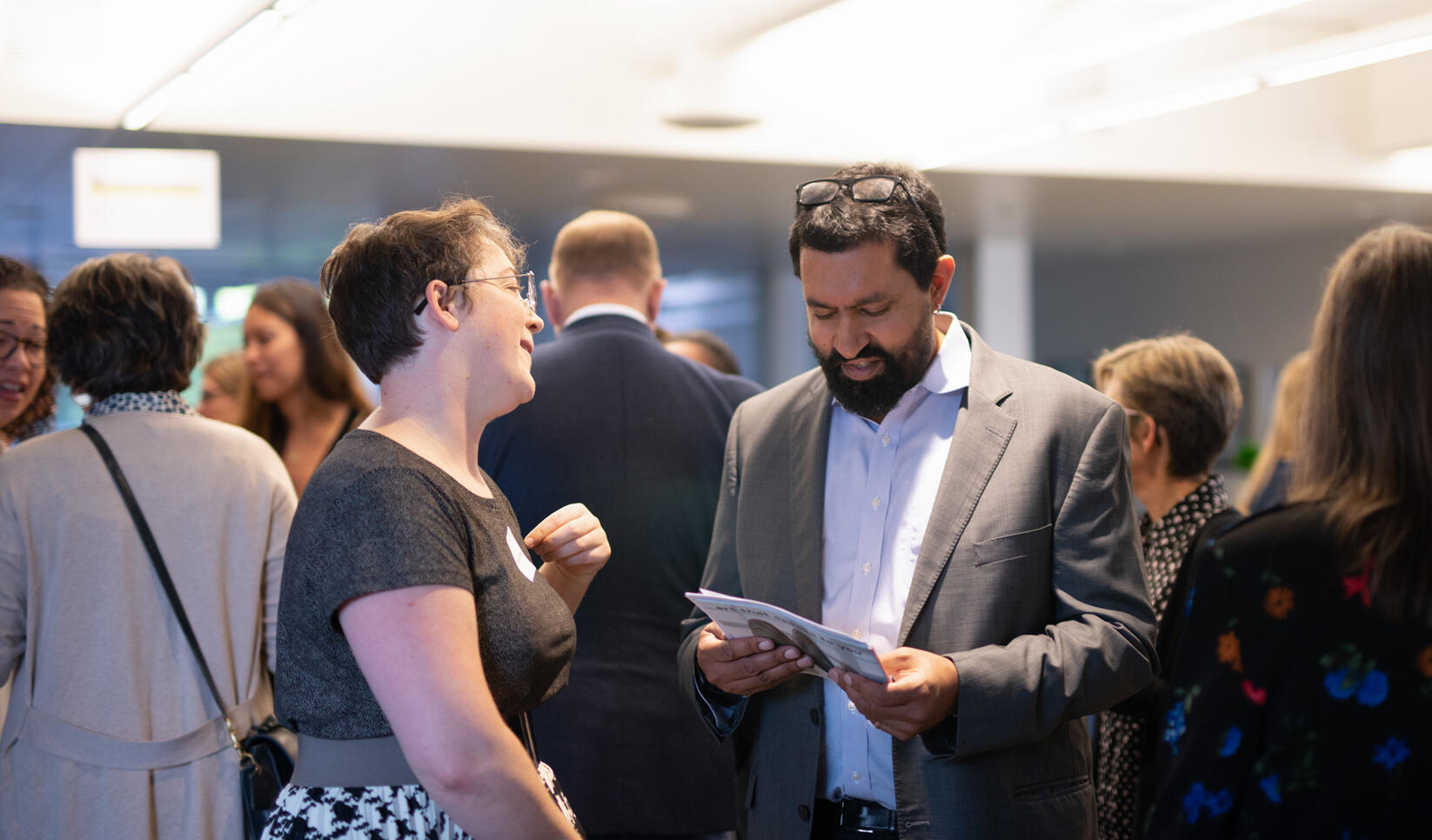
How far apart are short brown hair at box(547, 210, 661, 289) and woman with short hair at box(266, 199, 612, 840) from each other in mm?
1282

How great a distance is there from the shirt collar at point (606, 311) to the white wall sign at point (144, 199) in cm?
296

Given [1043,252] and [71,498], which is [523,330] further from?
[1043,252]

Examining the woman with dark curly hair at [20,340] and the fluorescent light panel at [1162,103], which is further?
the fluorescent light panel at [1162,103]

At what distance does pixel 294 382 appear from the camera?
404cm

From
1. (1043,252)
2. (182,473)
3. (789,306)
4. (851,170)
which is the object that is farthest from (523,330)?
(789,306)

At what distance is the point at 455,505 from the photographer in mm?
1537

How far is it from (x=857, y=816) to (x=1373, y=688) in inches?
33.4

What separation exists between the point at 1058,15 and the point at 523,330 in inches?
217

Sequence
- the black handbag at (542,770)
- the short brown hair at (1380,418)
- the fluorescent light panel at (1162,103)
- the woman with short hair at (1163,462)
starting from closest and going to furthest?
the short brown hair at (1380,418) < the black handbag at (542,770) < the woman with short hair at (1163,462) < the fluorescent light panel at (1162,103)

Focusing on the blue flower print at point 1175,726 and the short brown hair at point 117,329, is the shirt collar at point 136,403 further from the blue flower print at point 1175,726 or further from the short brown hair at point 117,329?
the blue flower print at point 1175,726

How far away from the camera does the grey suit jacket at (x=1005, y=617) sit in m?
1.77

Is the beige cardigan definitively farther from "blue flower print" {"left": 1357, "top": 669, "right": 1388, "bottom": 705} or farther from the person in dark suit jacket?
"blue flower print" {"left": 1357, "top": 669, "right": 1388, "bottom": 705}

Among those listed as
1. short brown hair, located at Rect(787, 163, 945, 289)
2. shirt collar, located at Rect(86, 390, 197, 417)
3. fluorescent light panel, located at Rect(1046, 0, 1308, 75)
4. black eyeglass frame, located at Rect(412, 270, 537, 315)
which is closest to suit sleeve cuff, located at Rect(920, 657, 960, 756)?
short brown hair, located at Rect(787, 163, 945, 289)

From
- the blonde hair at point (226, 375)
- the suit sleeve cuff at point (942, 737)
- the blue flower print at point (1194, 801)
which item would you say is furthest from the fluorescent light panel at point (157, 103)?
the blue flower print at point (1194, 801)
